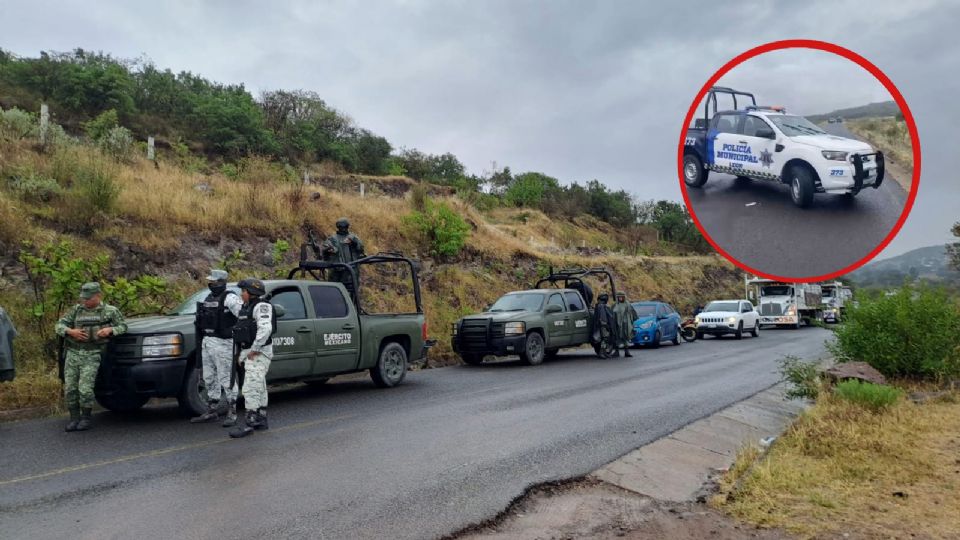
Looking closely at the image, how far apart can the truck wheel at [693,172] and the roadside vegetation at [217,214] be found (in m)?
0.41

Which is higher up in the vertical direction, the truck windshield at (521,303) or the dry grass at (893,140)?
the dry grass at (893,140)

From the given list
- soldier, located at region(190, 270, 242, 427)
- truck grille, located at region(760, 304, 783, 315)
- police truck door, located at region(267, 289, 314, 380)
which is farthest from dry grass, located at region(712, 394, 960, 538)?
truck grille, located at region(760, 304, 783, 315)

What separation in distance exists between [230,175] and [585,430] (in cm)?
1692

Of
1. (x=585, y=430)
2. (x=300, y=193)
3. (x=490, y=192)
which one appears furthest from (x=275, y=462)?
(x=490, y=192)

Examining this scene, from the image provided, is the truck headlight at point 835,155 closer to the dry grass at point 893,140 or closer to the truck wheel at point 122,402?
the dry grass at point 893,140

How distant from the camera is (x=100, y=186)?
47.2ft

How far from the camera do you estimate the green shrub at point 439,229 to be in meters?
22.2

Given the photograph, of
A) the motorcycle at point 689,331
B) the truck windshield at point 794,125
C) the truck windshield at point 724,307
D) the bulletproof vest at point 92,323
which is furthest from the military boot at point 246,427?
the truck windshield at point 724,307

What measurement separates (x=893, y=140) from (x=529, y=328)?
13346mm

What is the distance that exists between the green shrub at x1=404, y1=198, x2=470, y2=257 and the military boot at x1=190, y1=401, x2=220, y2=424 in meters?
14.4

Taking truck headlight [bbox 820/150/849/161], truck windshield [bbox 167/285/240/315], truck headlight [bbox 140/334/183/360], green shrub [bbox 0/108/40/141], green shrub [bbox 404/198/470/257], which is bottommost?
truck headlight [bbox 140/334/183/360]

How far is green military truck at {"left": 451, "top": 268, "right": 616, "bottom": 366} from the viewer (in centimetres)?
1479

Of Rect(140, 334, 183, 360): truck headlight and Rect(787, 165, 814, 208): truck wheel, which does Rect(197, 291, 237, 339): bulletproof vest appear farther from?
Rect(787, 165, 814, 208): truck wheel

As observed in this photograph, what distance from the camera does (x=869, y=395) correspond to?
25.1ft
